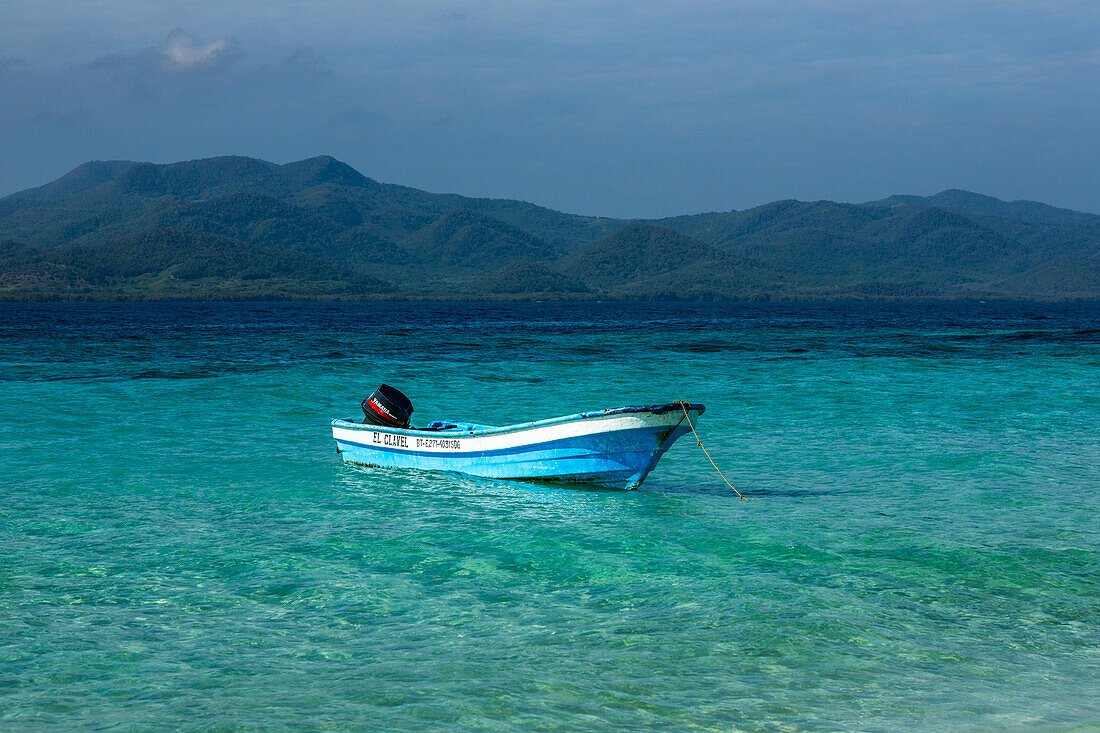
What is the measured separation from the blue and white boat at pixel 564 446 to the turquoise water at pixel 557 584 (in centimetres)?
41

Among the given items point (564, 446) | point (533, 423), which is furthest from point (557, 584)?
point (533, 423)

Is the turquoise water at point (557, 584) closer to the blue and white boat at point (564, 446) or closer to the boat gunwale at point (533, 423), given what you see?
the blue and white boat at point (564, 446)

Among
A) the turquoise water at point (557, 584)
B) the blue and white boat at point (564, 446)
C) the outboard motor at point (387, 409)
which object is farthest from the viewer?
the outboard motor at point (387, 409)

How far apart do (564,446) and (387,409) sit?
4624 millimetres

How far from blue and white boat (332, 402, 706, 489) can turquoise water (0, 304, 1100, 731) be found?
0.41 meters

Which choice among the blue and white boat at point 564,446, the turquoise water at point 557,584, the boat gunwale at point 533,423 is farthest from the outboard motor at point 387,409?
the turquoise water at point 557,584

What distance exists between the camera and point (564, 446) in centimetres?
1623

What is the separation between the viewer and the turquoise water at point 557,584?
7406mm

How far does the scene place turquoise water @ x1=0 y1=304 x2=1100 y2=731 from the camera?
7406 mm

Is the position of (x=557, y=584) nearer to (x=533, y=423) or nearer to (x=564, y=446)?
(x=564, y=446)

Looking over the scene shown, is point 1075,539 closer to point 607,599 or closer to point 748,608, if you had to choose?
point 748,608

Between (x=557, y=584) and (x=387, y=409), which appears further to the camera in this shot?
(x=387, y=409)

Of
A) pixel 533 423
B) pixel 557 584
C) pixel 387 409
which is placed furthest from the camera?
pixel 387 409

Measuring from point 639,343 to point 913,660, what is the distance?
62456mm
